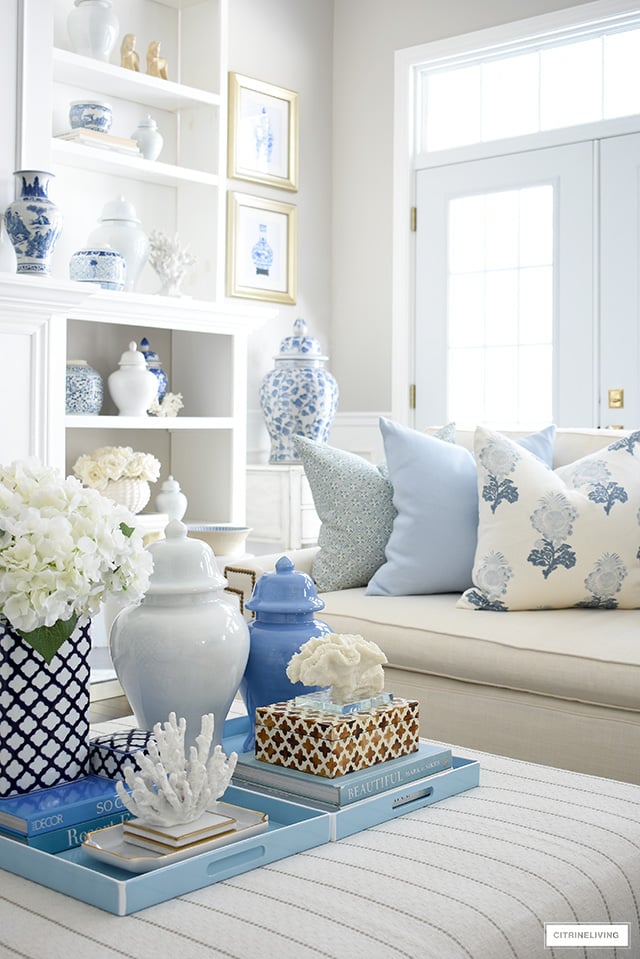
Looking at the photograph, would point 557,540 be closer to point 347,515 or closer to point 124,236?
point 347,515

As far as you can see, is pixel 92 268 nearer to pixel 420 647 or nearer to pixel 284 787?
pixel 420 647

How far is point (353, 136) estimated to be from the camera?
491 centimetres

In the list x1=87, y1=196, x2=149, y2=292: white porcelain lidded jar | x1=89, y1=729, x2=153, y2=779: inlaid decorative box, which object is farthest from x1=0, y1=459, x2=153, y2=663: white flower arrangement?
x1=87, y1=196, x2=149, y2=292: white porcelain lidded jar

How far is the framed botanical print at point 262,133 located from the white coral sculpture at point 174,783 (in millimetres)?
3693

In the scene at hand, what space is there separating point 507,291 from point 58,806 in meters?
3.67

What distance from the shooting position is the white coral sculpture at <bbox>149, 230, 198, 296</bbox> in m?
3.84

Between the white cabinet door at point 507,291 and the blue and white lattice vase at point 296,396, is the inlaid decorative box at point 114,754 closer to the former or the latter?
the blue and white lattice vase at point 296,396

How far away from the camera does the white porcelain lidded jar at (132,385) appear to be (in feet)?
12.0

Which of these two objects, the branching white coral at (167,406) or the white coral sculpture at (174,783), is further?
the branching white coral at (167,406)

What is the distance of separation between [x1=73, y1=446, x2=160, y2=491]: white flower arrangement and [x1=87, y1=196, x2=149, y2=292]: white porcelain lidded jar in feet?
1.94

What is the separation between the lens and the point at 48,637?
Answer: 1205mm

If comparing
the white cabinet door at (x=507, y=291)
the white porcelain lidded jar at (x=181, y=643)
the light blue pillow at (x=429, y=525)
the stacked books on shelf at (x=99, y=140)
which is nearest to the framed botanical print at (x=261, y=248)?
the white cabinet door at (x=507, y=291)

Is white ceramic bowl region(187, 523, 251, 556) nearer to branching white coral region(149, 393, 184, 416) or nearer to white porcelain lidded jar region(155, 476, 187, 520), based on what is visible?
white porcelain lidded jar region(155, 476, 187, 520)

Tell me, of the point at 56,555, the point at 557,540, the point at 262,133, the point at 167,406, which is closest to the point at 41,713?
the point at 56,555
